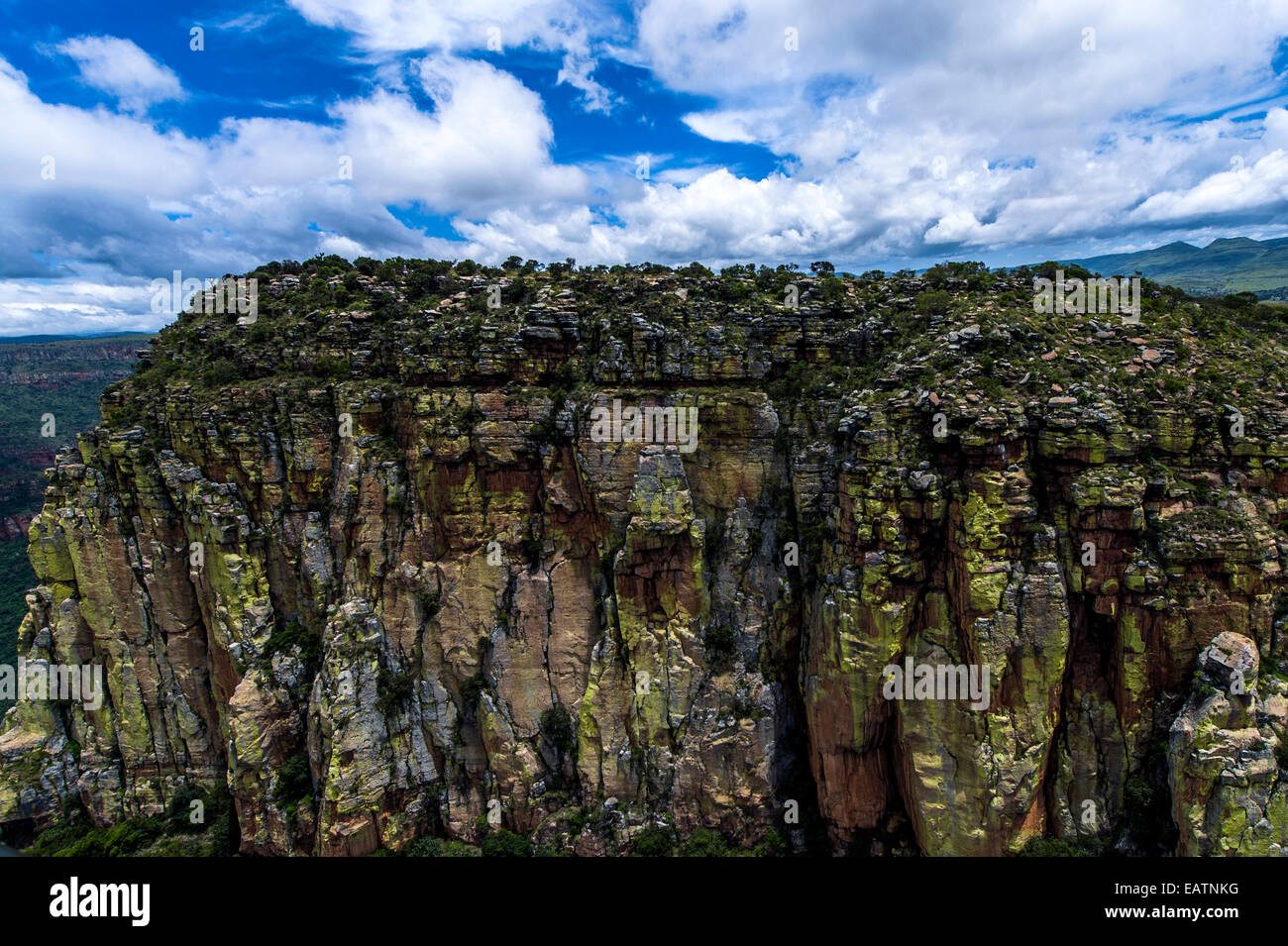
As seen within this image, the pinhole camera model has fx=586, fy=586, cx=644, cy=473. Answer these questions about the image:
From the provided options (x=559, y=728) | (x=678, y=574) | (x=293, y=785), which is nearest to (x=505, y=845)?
(x=559, y=728)

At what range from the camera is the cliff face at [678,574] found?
23.0m

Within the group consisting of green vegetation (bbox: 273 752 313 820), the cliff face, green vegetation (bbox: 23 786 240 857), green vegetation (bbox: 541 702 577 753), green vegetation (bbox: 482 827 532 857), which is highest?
the cliff face

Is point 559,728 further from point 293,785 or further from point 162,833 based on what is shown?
point 162,833

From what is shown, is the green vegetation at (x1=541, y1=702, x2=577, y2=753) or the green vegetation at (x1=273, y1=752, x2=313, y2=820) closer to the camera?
the green vegetation at (x1=273, y1=752, x2=313, y2=820)

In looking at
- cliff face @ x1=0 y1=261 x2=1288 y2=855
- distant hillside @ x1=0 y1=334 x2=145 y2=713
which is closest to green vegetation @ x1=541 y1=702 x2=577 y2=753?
cliff face @ x1=0 y1=261 x2=1288 y2=855

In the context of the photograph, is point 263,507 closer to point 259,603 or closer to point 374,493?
point 259,603

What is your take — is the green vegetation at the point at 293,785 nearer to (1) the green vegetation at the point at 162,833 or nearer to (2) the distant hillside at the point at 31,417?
(1) the green vegetation at the point at 162,833

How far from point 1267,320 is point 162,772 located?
224ft

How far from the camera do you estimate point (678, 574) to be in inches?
1168

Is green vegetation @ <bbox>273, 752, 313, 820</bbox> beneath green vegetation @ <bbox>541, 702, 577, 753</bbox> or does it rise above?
beneath

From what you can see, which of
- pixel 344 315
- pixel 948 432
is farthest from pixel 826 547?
pixel 344 315

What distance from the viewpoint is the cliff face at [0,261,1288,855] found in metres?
23.0

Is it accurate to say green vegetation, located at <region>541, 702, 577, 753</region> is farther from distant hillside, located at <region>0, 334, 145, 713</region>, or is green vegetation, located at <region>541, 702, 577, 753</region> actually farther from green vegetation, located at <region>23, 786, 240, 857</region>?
distant hillside, located at <region>0, 334, 145, 713</region>

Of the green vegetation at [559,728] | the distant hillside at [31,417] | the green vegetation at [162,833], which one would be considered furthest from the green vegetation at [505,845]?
the distant hillside at [31,417]
